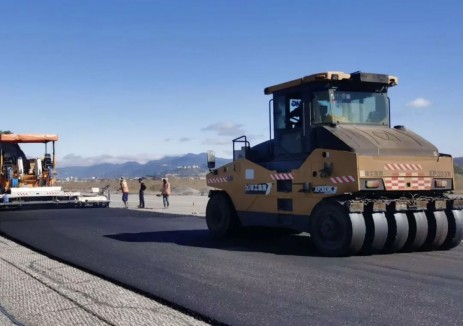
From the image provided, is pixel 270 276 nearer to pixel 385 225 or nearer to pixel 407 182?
pixel 385 225

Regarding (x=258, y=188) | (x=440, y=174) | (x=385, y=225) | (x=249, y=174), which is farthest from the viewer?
(x=249, y=174)

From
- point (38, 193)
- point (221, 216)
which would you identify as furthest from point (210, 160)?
point (38, 193)

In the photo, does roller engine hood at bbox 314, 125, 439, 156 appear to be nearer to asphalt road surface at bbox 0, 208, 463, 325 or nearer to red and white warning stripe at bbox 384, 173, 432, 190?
red and white warning stripe at bbox 384, 173, 432, 190

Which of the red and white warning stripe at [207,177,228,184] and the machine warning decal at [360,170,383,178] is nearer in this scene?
the machine warning decal at [360,170,383,178]

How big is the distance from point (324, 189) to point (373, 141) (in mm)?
1146

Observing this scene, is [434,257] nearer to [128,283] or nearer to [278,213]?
[278,213]

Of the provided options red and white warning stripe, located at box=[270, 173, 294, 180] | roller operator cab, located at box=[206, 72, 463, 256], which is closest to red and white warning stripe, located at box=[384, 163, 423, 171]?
roller operator cab, located at box=[206, 72, 463, 256]

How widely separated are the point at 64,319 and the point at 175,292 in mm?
1394

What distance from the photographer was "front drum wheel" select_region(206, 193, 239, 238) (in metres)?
11.9

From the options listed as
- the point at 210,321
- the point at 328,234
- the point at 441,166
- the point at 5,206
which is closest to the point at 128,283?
the point at 210,321

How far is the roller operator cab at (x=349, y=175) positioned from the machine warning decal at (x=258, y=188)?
0.02 meters

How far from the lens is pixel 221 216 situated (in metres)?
12.1

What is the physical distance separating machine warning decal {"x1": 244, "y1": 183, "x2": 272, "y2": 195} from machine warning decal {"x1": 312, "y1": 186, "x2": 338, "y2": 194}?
1.24m

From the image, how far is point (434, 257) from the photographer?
913cm
